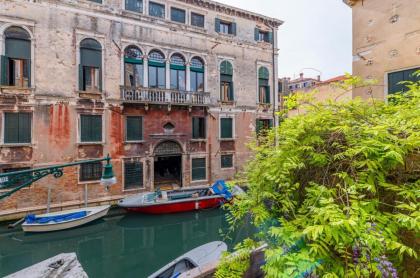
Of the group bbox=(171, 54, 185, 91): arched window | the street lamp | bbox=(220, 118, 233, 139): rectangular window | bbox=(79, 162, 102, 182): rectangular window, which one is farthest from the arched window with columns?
the street lamp

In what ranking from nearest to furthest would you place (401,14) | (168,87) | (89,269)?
(401,14), (89,269), (168,87)

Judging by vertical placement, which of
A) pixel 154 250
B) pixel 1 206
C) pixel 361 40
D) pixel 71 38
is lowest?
pixel 154 250

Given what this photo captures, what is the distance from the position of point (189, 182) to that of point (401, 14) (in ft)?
38.5

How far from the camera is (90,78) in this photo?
11844 millimetres

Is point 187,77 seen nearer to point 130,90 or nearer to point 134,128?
point 130,90

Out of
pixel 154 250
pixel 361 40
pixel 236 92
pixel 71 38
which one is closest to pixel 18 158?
pixel 71 38

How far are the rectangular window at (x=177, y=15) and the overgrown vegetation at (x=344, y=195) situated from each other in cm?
1332

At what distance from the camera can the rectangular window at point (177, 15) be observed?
13.7 m

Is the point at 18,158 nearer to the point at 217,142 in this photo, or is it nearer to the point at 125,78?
the point at 125,78

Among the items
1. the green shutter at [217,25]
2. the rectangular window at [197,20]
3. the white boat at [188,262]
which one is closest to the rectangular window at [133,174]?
the white boat at [188,262]

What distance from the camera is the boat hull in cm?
1124

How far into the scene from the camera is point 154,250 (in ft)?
27.7

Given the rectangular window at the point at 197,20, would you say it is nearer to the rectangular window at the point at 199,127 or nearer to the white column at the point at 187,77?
the white column at the point at 187,77

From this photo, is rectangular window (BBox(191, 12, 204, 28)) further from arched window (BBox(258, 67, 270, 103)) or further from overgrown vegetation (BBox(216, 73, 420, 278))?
overgrown vegetation (BBox(216, 73, 420, 278))
